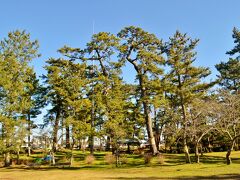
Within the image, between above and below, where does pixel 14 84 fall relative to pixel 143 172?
above

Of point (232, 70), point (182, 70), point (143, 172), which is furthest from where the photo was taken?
point (232, 70)

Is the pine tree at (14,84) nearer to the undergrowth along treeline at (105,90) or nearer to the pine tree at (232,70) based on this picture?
the undergrowth along treeline at (105,90)

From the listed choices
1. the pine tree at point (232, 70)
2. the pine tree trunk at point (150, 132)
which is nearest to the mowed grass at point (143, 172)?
the pine tree trunk at point (150, 132)

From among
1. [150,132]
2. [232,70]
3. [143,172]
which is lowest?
[143,172]

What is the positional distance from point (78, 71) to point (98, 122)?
20.9 feet

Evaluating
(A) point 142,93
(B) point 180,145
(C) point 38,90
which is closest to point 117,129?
(A) point 142,93

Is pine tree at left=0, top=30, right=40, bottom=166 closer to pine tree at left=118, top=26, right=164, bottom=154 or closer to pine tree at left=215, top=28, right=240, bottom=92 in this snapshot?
pine tree at left=118, top=26, right=164, bottom=154

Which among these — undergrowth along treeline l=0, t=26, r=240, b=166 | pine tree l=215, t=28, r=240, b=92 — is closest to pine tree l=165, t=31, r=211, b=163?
undergrowth along treeline l=0, t=26, r=240, b=166

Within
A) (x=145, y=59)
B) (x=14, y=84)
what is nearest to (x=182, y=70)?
(x=145, y=59)

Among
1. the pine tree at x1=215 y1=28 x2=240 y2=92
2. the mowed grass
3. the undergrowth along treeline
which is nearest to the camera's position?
the mowed grass

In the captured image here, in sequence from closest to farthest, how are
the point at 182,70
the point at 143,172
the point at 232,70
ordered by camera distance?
the point at 143,172 → the point at 182,70 → the point at 232,70

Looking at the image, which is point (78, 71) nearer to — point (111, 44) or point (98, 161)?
point (111, 44)

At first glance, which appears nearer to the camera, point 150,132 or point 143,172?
point 143,172

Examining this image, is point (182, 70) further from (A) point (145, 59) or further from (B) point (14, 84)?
(B) point (14, 84)
